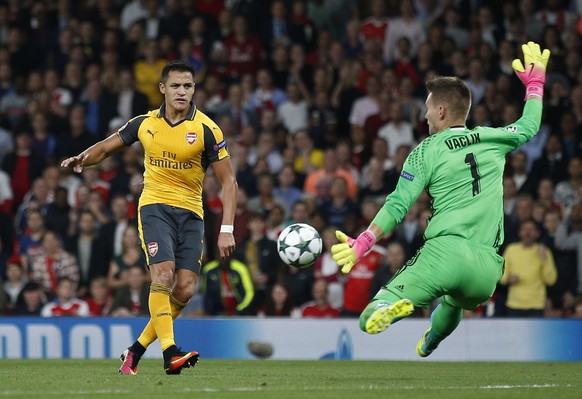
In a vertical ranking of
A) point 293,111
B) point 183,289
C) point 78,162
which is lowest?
point 183,289

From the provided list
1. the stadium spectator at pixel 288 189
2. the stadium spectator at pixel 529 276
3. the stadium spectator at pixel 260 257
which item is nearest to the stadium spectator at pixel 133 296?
the stadium spectator at pixel 260 257

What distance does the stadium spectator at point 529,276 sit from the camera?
1484 centimetres

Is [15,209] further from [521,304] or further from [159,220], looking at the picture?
[159,220]

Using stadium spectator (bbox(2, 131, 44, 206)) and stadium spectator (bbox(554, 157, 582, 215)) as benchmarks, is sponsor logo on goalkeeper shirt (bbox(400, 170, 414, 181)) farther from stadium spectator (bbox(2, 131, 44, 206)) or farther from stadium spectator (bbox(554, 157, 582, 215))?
stadium spectator (bbox(2, 131, 44, 206))

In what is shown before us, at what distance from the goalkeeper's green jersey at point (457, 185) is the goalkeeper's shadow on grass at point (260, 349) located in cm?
670

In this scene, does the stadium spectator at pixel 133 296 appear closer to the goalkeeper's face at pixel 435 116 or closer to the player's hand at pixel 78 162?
the player's hand at pixel 78 162

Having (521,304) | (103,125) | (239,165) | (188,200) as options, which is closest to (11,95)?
(103,125)

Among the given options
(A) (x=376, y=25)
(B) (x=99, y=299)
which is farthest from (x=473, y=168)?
(A) (x=376, y=25)

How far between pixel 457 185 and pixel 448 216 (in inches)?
9.1

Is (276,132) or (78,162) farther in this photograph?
(276,132)

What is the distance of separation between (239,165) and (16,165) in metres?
3.47

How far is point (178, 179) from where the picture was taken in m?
9.73

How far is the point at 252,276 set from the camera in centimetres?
1593

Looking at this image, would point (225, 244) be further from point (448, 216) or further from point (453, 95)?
point (453, 95)
